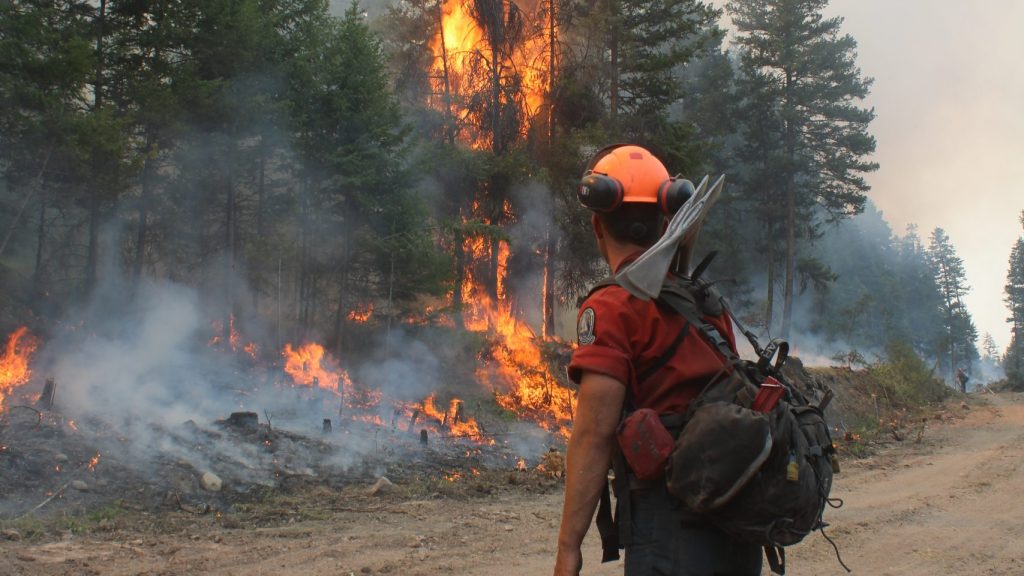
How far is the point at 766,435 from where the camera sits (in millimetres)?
2371

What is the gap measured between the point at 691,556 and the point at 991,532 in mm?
7376

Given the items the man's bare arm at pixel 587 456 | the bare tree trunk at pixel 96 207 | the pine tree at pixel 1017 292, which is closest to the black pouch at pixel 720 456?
the man's bare arm at pixel 587 456

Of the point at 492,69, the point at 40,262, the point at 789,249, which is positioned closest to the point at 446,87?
the point at 492,69

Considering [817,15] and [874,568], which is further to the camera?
[817,15]

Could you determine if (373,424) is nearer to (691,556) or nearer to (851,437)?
(851,437)

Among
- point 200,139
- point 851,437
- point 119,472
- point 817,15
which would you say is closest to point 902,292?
point 817,15

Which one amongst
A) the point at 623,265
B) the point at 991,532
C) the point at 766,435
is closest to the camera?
the point at 766,435

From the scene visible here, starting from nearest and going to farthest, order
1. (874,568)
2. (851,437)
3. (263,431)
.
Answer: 1. (874,568)
2. (263,431)
3. (851,437)

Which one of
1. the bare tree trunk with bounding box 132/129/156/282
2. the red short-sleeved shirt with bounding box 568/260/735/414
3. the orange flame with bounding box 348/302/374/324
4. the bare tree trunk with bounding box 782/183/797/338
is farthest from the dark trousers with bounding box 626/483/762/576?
the bare tree trunk with bounding box 782/183/797/338

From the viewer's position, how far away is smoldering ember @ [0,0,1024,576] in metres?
6.56

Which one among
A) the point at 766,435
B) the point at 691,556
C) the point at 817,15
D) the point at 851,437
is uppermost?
the point at 817,15

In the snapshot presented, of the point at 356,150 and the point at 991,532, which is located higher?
the point at 356,150

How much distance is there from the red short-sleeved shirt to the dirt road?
4.25m

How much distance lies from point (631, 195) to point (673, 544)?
48.3 inches
